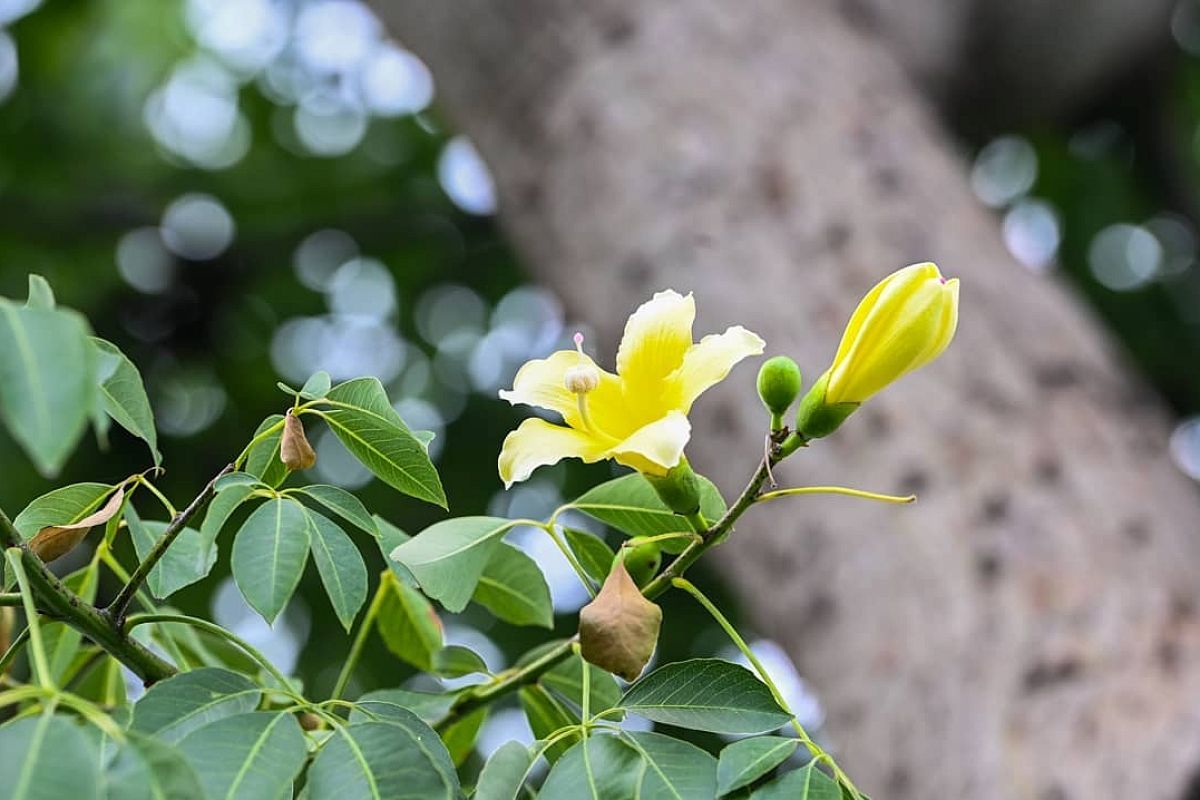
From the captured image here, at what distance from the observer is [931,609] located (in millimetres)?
1419

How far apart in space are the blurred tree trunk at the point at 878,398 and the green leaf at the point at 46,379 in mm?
1039

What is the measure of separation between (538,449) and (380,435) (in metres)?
0.06

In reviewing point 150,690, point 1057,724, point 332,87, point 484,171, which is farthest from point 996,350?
point 332,87

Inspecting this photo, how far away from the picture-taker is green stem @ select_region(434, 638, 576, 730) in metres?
0.56

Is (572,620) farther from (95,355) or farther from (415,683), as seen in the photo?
(95,355)

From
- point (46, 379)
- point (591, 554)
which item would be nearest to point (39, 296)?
point (46, 379)

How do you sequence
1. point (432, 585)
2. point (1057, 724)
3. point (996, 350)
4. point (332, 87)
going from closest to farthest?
1. point (432, 585)
2. point (1057, 724)
3. point (996, 350)
4. point (332, 87)

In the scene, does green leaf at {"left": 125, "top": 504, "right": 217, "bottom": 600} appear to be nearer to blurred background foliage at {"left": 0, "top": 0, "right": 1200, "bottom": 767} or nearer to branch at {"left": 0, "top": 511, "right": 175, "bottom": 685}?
branch at {"left": 0, "top": 511, "right": 175, "bottom": 685}

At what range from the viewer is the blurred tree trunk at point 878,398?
1.31 metres

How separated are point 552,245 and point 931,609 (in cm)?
81

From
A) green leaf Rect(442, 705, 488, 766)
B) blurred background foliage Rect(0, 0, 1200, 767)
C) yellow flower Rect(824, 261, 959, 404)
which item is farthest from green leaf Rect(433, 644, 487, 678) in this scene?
blurred background foliage Rect(0, 0, 1200, 767)

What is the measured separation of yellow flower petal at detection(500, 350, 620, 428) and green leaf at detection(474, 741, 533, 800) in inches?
5.2

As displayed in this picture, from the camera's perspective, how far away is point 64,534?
0.51 metres

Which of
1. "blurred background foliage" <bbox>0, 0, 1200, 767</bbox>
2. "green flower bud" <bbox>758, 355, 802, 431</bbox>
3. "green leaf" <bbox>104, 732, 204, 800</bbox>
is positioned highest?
"green flower bud" <bbox>758, 355, 802, 431</bbox>
